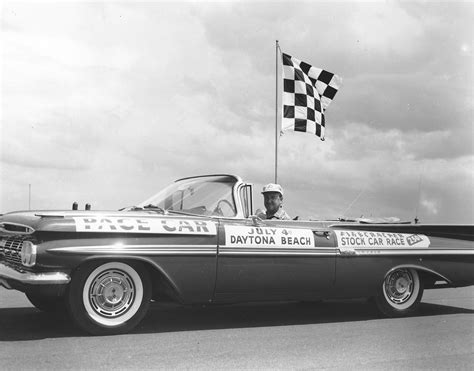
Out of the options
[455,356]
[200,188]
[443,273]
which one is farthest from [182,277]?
[443,273]

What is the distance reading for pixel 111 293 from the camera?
209 inches

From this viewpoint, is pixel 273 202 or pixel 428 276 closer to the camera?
pixel 428 276

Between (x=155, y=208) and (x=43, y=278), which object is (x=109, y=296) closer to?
(x=43, y=278)

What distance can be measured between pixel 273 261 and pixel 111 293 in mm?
1650

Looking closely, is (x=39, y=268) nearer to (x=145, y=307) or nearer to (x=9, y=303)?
(x=145, y=307)

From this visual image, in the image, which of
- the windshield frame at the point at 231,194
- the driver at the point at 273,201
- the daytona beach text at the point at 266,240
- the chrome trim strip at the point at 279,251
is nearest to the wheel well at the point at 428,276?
the chrome trim strip at the point at 279,251

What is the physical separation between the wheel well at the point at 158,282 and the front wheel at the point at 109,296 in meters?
0.05

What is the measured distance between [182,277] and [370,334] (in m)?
1.90

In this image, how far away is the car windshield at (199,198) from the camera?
6.12 meters

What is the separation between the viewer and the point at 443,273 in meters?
7.18

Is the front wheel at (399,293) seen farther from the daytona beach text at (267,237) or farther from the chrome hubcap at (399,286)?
the daytona beach text at (267,237)

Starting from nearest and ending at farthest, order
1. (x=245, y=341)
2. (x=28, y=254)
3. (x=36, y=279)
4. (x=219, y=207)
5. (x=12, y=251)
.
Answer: (x=36, y=279) → (x=28, y=254) → (x=245, y=341) → (x=12, y=251) → (x=219, y=207)

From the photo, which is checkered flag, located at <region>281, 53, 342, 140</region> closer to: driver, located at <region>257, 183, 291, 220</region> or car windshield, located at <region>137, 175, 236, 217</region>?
driver, located at <region>257, 183, 291, 220</region>

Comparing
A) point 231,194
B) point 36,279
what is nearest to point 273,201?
point 231,194
